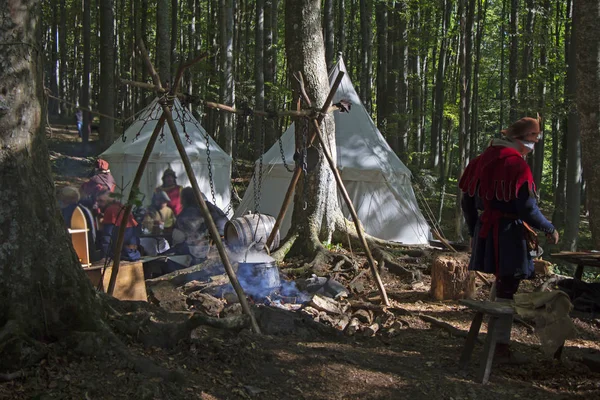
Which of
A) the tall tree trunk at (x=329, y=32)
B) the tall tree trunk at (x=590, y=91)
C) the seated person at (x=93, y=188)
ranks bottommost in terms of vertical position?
the seated person at (x=93, y=188)

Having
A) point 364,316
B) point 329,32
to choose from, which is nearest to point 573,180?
point 364,316

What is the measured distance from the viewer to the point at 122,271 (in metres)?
5.83

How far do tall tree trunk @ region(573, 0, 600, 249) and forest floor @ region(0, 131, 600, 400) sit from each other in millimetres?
1304

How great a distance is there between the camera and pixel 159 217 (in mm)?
9062

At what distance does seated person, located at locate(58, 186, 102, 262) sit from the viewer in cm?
665

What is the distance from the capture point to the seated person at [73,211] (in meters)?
Answer: 6.65

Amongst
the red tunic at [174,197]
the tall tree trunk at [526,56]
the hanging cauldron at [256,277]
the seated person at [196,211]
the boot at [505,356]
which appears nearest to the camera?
the boot at [505,356]

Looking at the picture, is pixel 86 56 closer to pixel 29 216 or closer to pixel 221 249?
pixel 221 249

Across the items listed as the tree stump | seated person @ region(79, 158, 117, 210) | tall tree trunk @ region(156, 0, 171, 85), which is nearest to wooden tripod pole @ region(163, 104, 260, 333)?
the tree stump

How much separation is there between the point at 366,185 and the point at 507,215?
6201 mm

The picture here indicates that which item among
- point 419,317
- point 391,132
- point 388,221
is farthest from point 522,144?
point 391,132

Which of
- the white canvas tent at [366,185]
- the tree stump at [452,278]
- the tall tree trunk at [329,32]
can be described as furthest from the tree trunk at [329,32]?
the tree stump at [452,278]

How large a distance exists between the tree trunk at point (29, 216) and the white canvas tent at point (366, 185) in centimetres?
717

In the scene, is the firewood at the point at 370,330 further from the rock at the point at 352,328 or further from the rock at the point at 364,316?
the rock at the point at 364,316
